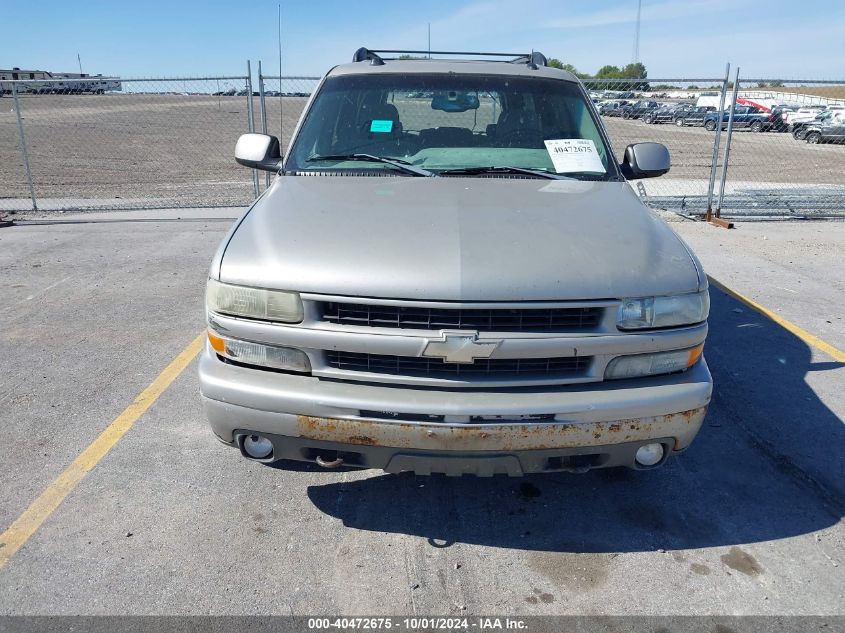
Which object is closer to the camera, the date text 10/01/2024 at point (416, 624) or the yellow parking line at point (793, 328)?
the date text 10/01/2024 at point (416, 624)

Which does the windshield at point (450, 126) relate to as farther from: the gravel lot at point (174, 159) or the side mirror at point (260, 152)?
the gravel lot at point (174, 159)

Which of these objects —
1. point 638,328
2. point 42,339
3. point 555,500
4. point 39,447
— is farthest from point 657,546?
point 42,339

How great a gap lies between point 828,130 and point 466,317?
27.6 meters

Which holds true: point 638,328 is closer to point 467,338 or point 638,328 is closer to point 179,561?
point 467,338

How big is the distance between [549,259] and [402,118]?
72.0 inches

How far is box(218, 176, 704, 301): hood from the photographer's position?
2.65 metres

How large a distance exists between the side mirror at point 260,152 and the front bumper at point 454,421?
1.83 m

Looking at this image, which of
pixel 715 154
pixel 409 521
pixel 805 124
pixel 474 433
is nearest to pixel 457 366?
pixel 474 433

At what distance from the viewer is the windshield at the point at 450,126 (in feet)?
13.0

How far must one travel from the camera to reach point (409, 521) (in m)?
3.17

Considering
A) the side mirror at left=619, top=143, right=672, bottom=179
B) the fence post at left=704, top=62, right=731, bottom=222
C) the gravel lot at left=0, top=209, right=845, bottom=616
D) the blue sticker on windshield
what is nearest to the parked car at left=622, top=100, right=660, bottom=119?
the fence post at left=704, top=62, right=731, bottom=222

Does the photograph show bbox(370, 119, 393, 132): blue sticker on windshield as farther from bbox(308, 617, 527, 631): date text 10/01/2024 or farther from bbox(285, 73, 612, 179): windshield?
bbox(308, 617, 527, 631): date text 10/01/2024

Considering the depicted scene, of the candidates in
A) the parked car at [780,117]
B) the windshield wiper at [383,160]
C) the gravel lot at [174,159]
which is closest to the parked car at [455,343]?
the windshield wiper at [383,160]

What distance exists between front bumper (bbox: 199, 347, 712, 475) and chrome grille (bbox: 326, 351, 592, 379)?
0.06 m
